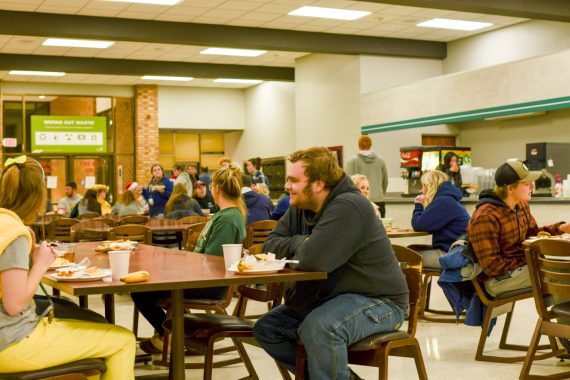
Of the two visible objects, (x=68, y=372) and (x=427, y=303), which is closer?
(x=68, y=372)

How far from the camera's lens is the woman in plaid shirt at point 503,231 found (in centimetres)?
Answer: 490

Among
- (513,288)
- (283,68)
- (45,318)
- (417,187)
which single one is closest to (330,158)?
(45,318)

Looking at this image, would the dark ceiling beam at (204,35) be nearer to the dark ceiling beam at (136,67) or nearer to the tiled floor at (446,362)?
the dark ceiling beam at (136,67)

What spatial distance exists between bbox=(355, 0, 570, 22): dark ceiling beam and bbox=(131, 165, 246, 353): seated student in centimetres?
563

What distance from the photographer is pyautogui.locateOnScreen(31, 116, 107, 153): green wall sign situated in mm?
18359

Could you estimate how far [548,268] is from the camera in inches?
172

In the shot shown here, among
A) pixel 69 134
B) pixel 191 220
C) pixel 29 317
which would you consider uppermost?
pixel 69 134

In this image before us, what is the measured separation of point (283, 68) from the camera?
16797mm

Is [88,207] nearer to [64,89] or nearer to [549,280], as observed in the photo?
[64,89]

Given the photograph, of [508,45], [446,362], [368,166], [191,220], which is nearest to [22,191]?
[446,362]

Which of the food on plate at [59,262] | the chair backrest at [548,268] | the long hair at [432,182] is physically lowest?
the chair backrest at [548,268]

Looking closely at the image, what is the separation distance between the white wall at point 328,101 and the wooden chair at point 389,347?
10769mm

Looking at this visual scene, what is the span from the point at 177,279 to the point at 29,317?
550 mm

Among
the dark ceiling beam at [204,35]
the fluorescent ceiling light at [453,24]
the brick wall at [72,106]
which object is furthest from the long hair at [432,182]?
the brick wall at [72,106]
